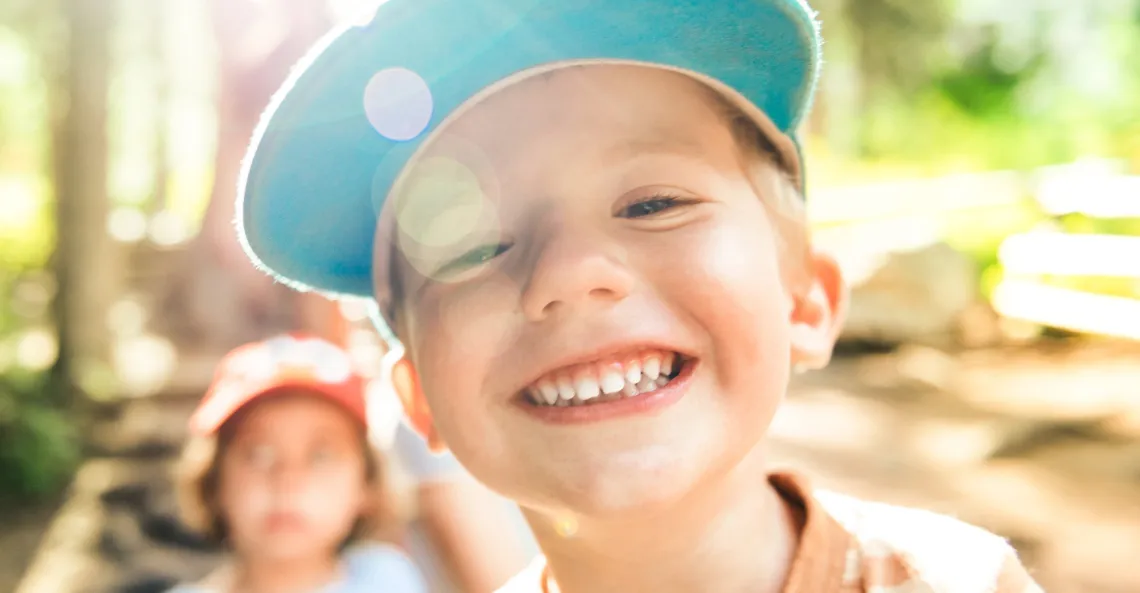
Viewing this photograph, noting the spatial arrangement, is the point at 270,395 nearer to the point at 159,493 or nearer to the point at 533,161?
the point at 533,161

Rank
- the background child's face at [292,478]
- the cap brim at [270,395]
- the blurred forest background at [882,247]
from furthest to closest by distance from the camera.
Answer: the blurred forest background at [882,247], the cap brim at [270,395], the background child's face at [292,478]

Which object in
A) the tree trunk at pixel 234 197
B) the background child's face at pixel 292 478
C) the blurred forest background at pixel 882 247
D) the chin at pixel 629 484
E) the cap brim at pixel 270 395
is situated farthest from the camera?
the blurred forest background at pixel 882 247

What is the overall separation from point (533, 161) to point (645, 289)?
0.15 meters

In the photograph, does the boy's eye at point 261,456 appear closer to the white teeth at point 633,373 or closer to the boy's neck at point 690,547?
the boy's neck at point 690,547

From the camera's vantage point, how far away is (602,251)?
2.59 feet

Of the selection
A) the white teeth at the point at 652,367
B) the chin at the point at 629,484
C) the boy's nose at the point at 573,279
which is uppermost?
the boy's nose at the point at 573,279

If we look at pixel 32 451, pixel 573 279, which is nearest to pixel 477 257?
pixel 573 279

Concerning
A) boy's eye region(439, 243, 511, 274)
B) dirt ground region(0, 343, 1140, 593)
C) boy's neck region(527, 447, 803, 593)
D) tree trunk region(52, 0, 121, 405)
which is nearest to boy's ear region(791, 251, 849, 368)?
boy's neck region(527, 447, 803, 593)

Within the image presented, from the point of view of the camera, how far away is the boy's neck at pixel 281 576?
5.96 ft

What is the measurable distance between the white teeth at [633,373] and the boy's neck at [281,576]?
4.16ft

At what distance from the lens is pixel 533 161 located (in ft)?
2.72

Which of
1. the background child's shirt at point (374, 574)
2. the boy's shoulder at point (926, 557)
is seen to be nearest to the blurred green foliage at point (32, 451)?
the background child's shirt at point (374, 574)

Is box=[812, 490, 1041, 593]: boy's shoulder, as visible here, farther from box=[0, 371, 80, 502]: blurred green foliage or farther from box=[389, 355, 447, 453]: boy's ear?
box=[0, 371, 80, 502]: blurred green foliage

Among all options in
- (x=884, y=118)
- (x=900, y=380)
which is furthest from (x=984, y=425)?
(x=884, y=118)
